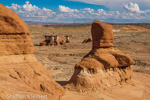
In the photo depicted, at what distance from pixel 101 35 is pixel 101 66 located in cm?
255

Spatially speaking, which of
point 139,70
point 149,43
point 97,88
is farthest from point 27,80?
point 149,43

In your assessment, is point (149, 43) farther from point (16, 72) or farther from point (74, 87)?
point (16, 72)

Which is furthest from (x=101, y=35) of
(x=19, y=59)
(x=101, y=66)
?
(x=19, y=59)

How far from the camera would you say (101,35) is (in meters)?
14.5

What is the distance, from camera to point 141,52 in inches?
1363

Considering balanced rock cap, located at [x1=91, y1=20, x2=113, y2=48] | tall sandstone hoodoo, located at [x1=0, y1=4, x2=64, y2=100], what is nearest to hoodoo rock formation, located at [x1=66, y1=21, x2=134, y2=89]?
balanced rock cap, located at [x1=91, y1=20, x2=113, y2=48]

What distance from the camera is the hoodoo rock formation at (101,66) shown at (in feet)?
43.0

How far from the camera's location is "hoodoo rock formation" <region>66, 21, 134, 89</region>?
1312 cm

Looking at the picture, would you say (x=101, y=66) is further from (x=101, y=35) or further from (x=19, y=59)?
(x=19, y=59)

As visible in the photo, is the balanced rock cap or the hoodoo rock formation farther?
the balanced rock cap

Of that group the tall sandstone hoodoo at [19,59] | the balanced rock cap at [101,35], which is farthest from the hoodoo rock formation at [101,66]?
the tall sandstone hoodoo at [19,59]

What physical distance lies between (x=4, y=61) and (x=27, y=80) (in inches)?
59.3

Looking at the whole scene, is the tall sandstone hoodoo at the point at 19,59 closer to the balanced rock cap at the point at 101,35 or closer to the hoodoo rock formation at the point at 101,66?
the hoodoo rock formation at the point at 101,66

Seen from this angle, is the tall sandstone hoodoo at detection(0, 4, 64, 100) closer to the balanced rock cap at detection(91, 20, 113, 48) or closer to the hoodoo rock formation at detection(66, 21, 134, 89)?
the hoodoo rock formation at detection(66, 21, 134, 89)
